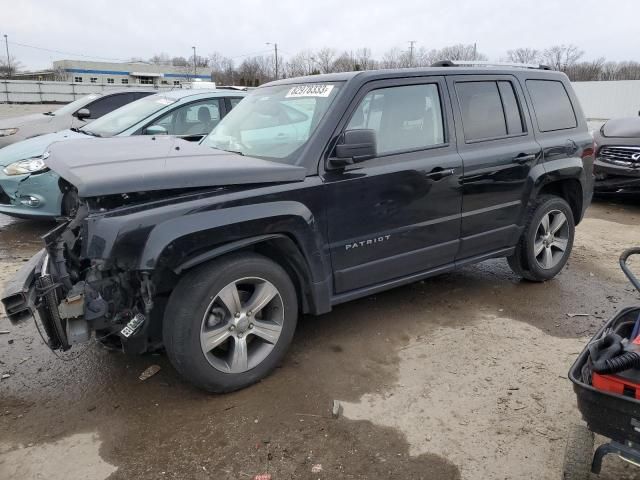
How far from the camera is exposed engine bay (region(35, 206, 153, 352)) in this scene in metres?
2.72

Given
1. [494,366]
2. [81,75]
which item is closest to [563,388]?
[494,366]

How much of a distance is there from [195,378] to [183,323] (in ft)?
1.19

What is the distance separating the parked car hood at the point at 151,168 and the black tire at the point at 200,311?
494 millimetres

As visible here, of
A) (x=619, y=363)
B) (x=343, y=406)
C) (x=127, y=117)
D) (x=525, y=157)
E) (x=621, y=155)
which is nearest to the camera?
(x=619, y=363)

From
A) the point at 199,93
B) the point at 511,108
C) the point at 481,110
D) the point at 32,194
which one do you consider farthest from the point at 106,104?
the point at 511,108

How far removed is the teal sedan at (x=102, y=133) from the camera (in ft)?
18.8

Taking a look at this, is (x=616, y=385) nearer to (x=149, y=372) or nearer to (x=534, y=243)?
(x=149, y=372)

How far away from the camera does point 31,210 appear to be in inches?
227

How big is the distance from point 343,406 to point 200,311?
40.4 inches

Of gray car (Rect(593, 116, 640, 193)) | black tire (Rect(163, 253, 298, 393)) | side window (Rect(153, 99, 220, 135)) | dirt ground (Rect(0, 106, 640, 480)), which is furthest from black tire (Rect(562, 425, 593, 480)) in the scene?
gray car (Rect(593, 116, 640, 193))

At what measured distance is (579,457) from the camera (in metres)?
2.21

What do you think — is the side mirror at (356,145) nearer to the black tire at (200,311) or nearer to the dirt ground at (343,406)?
the black tire at (200,311)

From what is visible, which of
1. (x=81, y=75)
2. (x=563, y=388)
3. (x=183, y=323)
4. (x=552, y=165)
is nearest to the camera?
(x=183, y=323)

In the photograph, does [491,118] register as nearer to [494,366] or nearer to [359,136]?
[359,136]
